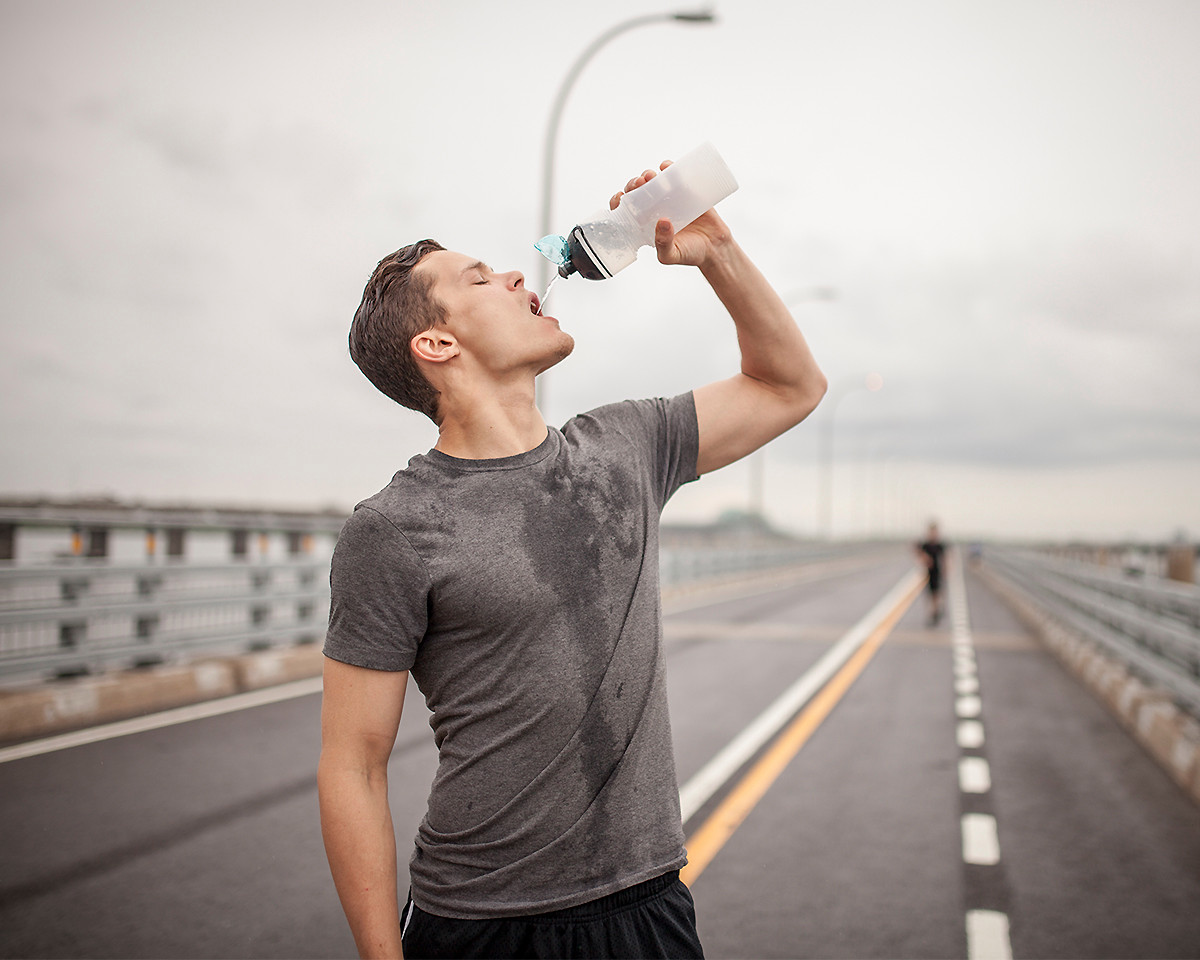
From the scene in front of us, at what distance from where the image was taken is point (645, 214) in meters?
2.40

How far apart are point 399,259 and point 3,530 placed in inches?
308

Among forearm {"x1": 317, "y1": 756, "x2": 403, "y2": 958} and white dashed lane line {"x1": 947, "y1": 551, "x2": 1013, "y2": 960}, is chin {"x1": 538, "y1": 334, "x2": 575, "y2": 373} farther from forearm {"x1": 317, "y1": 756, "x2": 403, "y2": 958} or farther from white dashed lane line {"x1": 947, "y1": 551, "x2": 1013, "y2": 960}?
white dashed lane line {"x1": 947, "y1": 551, "x2": 1013, "y2": 960}

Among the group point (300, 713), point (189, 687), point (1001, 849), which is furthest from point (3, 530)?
point (1001, 849)

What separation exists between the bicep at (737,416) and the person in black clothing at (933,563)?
60.0ft

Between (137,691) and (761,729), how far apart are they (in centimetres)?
533

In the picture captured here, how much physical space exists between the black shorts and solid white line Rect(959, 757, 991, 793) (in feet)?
18.1

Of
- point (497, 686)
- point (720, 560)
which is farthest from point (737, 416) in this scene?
point (720, 560)

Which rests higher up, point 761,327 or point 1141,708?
point 761,327

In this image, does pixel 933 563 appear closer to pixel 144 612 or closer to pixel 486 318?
pixel 144 612

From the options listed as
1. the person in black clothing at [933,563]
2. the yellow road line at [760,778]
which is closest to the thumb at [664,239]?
the yellow road line at [760,778]

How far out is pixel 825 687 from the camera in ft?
36.4

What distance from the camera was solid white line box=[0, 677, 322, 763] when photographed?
7234mm

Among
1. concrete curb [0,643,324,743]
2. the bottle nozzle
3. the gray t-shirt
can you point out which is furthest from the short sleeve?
concrete curb [0,643,324,743]

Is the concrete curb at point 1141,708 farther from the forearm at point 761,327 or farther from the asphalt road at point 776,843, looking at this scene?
the forearm at point 761,327
